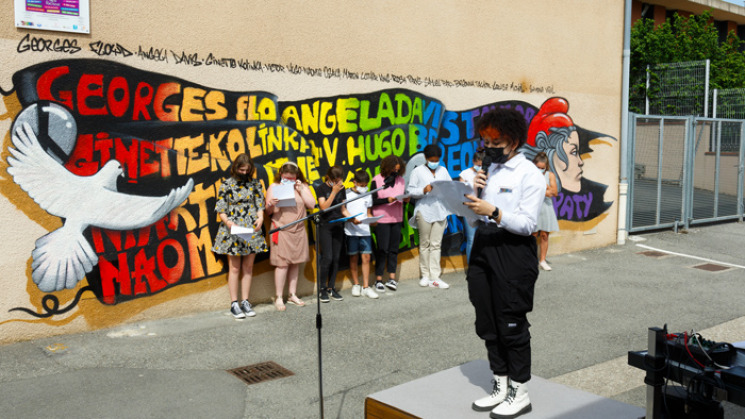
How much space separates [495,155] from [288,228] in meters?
4.10

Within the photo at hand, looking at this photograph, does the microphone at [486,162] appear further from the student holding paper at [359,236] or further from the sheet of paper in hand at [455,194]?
the student holding paper at [359,236]

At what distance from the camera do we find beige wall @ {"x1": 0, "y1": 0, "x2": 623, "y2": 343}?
6.37 metres

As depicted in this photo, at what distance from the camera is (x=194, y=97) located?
7332 millimetres

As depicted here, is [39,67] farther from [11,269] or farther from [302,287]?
[302,287]

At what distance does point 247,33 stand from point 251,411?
463 centimetres

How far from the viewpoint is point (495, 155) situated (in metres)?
4.04

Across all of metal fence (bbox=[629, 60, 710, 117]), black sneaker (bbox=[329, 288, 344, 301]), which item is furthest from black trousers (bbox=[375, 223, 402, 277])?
metal fence (bbox=[629, 60, 710, 117])

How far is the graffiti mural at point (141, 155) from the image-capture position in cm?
642

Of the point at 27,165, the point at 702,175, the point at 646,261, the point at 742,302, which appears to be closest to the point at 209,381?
the point at 27,165

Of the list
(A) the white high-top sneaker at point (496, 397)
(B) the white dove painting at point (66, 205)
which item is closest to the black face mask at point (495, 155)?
(A) the white high-top sneaker at point (496, 397)

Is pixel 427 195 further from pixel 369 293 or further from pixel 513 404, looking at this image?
pixel 513 404

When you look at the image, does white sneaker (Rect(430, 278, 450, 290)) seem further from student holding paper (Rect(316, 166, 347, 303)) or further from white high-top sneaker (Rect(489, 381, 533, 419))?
white high-top sneaker (Rect(489, 381, 533, 419))

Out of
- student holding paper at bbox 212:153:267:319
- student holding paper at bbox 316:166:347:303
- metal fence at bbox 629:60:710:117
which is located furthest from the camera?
metal fence at bbox 629:60:710:117

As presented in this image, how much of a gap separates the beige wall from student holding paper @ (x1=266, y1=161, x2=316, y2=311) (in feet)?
0.92
